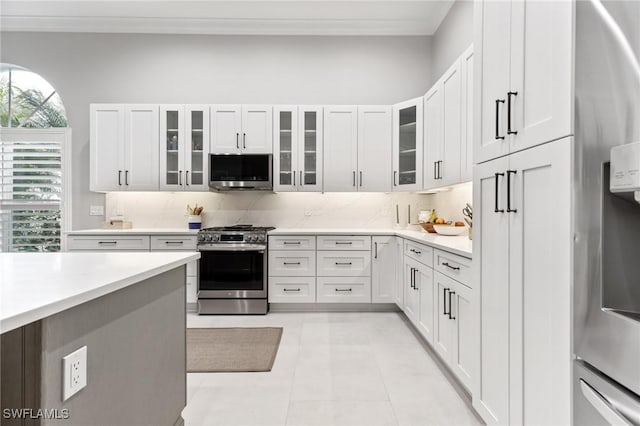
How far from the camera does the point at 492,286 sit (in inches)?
62.4

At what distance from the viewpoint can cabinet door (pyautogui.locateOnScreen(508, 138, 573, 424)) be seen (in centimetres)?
108

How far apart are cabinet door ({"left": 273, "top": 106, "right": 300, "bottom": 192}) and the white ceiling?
1146 millimetres

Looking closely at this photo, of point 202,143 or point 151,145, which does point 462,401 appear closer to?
point 202,143

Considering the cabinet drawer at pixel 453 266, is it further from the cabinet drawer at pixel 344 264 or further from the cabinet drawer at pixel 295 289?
the cabinet drawer at pixel 295 289

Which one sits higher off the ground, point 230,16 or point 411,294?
point 230,16

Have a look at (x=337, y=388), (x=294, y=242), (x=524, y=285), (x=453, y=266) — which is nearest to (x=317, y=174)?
(x=294, y=242)

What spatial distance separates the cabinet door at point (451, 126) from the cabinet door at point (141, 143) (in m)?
3.22

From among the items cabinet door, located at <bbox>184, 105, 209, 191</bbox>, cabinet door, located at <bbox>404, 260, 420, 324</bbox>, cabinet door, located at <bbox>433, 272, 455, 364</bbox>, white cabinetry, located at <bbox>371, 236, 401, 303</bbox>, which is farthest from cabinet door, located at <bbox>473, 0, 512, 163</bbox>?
cabinet door, located at <bbox>184, 105, 209, 191</bbox>

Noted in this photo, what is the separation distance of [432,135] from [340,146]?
1.12m

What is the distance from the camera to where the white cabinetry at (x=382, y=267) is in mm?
3928

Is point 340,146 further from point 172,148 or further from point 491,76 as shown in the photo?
point 491,76

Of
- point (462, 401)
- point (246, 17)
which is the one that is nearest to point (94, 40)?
point (246, 17)

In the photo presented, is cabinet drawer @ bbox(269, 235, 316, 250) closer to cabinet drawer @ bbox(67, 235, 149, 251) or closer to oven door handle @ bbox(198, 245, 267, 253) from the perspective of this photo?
oven door handle @ bbox(198, 245, 267, 253)

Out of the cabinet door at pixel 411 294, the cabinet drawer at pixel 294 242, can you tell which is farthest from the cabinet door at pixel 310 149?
the cabinet door at pixel 411 294
